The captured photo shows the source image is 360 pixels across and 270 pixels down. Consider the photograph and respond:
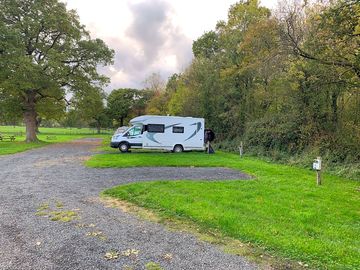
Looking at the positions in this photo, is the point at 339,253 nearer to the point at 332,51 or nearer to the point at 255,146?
the point at 332,51

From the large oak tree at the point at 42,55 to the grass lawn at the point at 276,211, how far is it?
735 inches

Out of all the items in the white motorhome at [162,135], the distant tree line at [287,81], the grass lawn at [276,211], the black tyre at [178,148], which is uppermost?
the distant tree line at [287,81]

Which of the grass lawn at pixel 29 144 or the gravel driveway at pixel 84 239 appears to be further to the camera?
the grass lawn at pixel 29 144

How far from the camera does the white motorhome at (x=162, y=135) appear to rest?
62.4 ft

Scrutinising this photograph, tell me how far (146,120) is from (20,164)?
28.2ft

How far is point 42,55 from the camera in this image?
25125 millimetres

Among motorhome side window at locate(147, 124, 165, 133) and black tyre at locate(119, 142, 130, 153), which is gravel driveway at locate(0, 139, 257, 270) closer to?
black tyre at locate(119, 142, 130, 153)

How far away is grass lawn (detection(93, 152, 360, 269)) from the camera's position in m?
4.22

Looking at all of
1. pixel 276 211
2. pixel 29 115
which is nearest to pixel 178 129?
pixel 276 211

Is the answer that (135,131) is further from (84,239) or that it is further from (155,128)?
(84,239)

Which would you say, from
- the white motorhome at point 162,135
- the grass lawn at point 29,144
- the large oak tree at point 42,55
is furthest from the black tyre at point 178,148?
the large oak tree at point 42,55

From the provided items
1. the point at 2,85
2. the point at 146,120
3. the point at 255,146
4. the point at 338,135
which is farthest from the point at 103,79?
the point at 338,135

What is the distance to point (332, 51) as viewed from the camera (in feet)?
36.1

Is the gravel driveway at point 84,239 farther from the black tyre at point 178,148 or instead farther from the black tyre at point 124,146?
the black tyre at point 178,148
